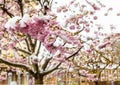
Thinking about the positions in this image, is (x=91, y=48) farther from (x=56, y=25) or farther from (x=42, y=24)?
(x=42, y=24)

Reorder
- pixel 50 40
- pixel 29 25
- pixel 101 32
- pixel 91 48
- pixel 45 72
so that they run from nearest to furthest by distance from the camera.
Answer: pixel 29 25
pixel 50 40
pixel 45 72
pixel 91 48
pixel 101 32

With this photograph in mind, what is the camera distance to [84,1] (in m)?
6.99

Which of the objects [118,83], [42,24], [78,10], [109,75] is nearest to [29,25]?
[42,24]

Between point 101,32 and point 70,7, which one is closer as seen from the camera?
point 70,7

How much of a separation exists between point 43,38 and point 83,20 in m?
2.61

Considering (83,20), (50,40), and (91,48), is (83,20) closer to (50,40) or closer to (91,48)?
(91,48)

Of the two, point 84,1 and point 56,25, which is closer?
point 56,25

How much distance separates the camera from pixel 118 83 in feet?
55.4

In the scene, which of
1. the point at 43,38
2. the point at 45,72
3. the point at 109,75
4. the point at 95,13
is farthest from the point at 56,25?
the point at 109,75

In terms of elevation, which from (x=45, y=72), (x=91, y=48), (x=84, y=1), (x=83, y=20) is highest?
(x=84, y=1)

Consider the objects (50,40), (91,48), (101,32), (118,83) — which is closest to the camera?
(50,40)

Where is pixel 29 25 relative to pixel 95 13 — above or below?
below

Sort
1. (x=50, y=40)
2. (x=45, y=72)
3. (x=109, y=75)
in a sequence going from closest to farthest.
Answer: (x=50, y=40), (x=45, y=72), (x=109, y=75)

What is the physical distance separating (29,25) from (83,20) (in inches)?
128
